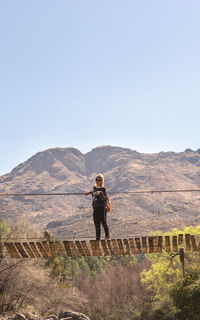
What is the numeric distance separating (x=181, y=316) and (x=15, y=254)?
1464cm

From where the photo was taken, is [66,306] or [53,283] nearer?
[53,283]

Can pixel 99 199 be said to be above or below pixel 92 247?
above

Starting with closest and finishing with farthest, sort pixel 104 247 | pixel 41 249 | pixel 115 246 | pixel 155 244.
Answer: pixel 104 247 < pixel 115 246 < pixel 41 249 < pixel 155 244

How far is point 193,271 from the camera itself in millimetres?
20891

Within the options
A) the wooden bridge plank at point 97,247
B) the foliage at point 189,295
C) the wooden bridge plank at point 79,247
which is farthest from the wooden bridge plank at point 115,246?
the foliage at point 189,295

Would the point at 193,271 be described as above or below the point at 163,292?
above

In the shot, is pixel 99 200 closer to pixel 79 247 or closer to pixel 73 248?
pixel 79 247

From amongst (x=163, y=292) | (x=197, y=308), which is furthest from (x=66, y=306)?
(x=197, y=308)

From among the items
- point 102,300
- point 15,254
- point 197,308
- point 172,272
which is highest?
point 15,254

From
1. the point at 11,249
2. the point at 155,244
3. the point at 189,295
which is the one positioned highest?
the point at 155,244

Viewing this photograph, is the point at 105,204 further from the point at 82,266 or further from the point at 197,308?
the point at 82,266

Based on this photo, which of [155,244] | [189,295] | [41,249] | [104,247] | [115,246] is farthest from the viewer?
[189,295]

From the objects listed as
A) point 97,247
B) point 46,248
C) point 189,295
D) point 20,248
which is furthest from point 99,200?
point 189,295

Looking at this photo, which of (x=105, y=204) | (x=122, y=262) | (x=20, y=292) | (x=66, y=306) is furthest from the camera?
(x=122, y=262)
